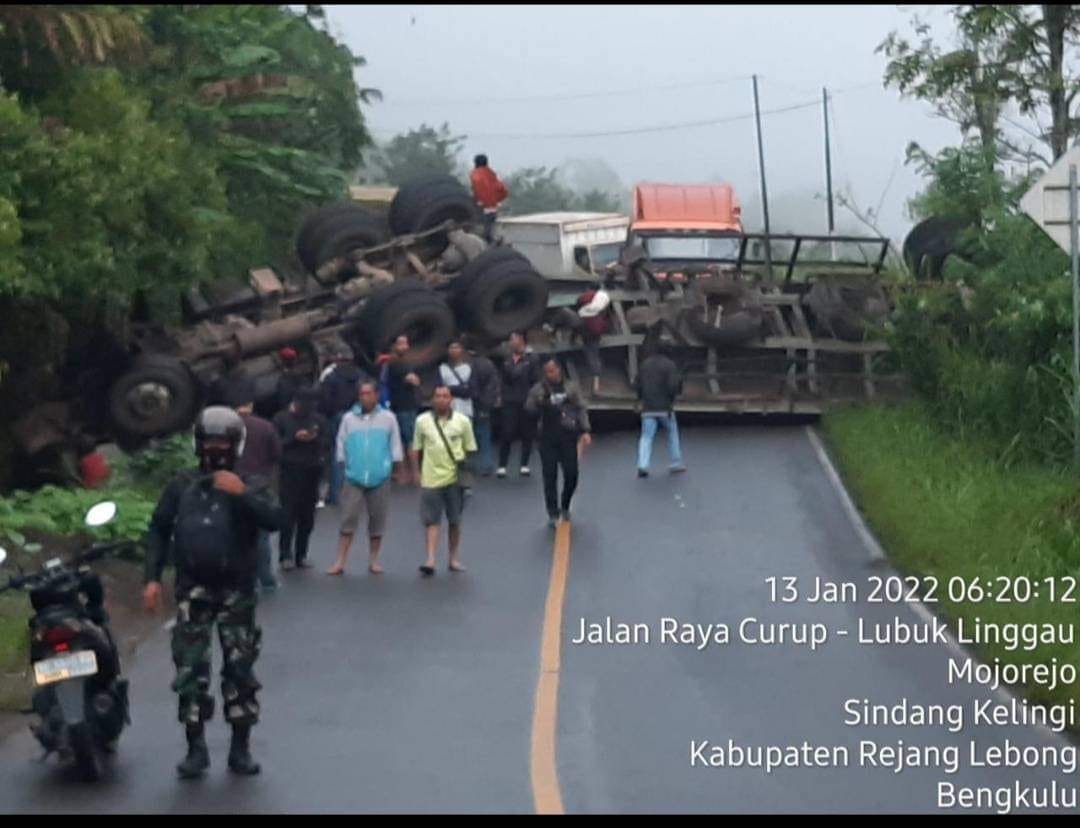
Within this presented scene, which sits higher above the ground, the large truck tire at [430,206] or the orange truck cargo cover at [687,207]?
the large truck tire at [430,206]

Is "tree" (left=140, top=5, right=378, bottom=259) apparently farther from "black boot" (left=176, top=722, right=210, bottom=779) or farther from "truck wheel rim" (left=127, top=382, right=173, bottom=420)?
"black boot" (left=176, top=722, right=210, bottom=779)

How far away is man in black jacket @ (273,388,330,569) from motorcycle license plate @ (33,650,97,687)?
7.56m

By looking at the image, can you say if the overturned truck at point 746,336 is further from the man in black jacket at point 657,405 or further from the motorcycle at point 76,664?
the motorcycle at point 76,664

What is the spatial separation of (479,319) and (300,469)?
28.4ft

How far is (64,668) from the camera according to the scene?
10859 millimetres

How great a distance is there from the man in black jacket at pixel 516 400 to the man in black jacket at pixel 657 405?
4.34 feet

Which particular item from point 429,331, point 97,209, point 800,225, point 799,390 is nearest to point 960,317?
point 799,390

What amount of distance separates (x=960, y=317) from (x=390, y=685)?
45.3 ft

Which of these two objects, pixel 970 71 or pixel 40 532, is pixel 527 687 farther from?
pixel 970 71

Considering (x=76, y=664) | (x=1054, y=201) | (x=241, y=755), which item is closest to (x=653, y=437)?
(x=1054, y=201)

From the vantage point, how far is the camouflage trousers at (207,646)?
11023mm

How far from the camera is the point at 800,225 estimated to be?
100750mm
